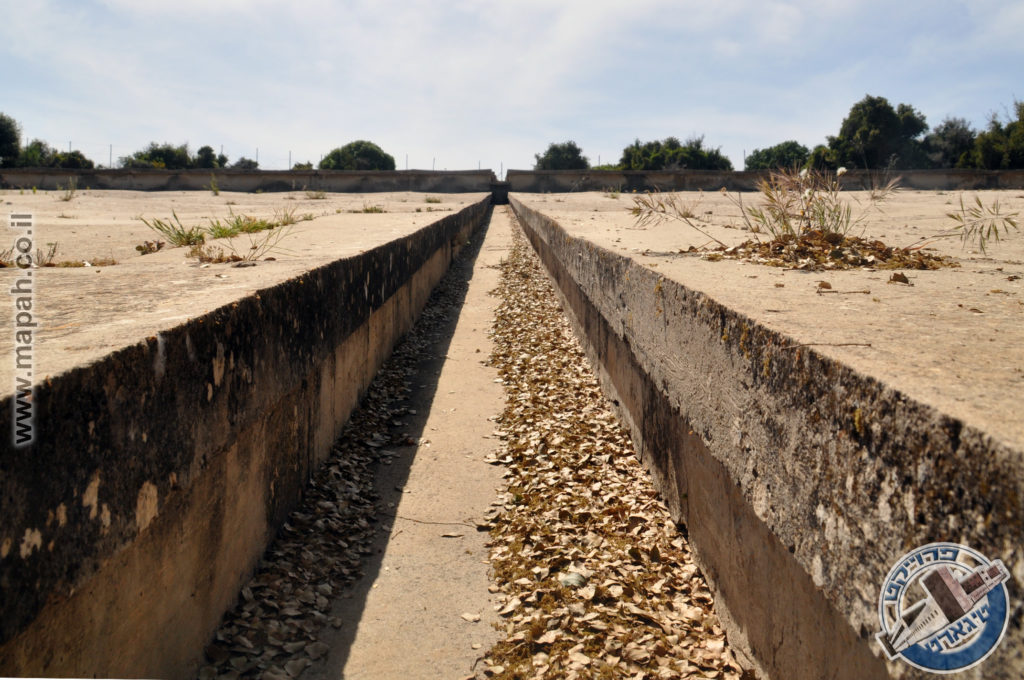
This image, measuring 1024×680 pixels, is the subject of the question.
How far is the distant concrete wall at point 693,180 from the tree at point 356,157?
4745 centimetres

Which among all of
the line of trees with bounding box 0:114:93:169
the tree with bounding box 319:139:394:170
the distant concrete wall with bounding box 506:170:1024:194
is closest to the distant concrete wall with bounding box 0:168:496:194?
the distant concrete wall with bounding box 506:170:1024:194

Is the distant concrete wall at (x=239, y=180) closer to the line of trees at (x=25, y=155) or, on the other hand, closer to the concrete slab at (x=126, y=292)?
the line of trees at (x=25, y=155)

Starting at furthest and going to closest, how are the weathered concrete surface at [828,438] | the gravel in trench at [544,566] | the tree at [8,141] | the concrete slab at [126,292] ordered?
the tree at [8,141] < the gravel in trench at [544,566] < the concrete slab at [126,292] < the weathered concrete surface at [828,438]

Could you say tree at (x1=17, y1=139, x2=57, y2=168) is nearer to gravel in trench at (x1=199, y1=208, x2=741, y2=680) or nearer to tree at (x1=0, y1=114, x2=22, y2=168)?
tree at (x1=0, y1=114, x2=22, y2=168)

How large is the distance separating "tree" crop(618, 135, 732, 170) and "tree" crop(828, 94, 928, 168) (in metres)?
11.7

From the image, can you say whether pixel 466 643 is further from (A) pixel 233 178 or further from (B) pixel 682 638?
(A) pixel 233 178

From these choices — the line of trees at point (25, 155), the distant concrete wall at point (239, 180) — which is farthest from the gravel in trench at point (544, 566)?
the line of trees at point (25, 155)

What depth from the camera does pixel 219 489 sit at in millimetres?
2107

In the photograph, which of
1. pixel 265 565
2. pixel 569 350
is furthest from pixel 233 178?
pixel 265 565

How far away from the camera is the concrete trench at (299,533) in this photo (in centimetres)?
131

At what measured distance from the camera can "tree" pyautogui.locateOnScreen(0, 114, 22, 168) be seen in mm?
39312

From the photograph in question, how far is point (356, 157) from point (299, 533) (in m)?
76.6

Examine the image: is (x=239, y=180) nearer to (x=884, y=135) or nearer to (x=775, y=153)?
(x=884, y=135)

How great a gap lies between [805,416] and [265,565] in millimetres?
1860
